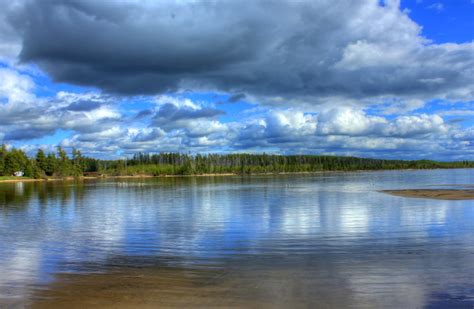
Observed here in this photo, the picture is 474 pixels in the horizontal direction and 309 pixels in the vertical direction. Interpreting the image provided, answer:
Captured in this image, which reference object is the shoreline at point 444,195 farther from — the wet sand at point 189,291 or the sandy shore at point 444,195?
the wet sand at point 189,291

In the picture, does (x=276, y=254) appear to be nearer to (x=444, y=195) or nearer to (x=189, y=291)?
(x=189, y=291)

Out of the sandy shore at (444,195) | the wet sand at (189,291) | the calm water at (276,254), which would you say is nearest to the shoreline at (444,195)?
the sandy shore at (444,195)

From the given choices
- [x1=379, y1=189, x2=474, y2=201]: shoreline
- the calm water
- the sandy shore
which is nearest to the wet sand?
the calm water

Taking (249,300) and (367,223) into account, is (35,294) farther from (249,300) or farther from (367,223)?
(367,223)

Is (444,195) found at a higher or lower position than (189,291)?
lower

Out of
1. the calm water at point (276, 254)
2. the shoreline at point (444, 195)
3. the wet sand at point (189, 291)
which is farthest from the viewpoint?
the shoreline at point (444, 195)

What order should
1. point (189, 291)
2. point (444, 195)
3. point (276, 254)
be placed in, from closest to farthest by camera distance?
point (189, 291) < point (276, 254) < point (444, 195)

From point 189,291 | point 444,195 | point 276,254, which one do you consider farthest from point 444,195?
point 189,291

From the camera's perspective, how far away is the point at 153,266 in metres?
18.1

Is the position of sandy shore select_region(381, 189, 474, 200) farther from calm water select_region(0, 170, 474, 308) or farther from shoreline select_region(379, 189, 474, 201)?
calm water select_region(0, 170, 474, 308)

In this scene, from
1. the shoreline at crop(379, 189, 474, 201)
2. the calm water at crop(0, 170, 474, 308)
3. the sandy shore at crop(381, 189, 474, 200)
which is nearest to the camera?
the calm water at crop(0, 170, 474, 308)

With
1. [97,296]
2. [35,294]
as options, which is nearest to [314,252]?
[97,296]

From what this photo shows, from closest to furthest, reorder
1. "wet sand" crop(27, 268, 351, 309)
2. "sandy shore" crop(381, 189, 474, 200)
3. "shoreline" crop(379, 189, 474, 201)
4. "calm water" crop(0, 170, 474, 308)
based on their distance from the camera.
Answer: "wet sand" crop(27, 268, 351, 309) → "calm water" crop(0, 170, 474, 308) → "shoreline" crop(379, 189, 474, 201) → "sandy shore" crop(381, 189, 474, 200)

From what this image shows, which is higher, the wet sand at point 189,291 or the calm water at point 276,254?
the wet sand at point 189,291
